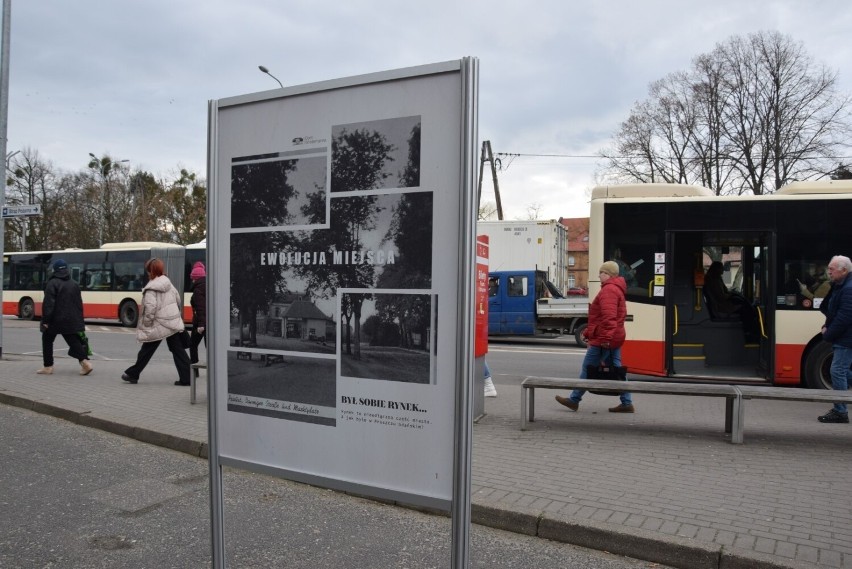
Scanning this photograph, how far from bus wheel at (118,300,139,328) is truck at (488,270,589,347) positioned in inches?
553

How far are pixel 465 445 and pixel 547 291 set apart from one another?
699 inches

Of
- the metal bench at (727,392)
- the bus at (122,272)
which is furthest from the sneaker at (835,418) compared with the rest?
the bus at (122,272)

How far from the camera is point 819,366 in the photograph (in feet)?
30.8

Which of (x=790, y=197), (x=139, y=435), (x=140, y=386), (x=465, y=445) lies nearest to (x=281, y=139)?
(x=465, y=445)

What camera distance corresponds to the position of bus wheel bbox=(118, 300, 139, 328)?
25.3 m

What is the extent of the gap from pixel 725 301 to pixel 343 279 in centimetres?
968

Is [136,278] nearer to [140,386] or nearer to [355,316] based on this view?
[140,386]

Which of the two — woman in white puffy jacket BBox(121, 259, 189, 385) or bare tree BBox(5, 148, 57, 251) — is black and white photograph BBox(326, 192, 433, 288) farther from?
bare tree BBox(5, 148, 57, 251)

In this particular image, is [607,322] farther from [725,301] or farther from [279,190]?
[279,190]

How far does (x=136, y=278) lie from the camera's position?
82.5 ft

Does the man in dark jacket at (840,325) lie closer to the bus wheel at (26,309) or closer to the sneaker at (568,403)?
the sneaker at (568,403)

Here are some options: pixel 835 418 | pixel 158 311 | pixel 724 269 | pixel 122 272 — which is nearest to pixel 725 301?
pixel 724 269

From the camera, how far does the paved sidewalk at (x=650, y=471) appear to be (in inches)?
158

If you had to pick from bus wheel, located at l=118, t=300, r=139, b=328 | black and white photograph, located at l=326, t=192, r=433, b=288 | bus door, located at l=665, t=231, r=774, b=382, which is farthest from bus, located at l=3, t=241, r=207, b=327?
black and white photograph, located at l=326, t=192, r=433, b=288
